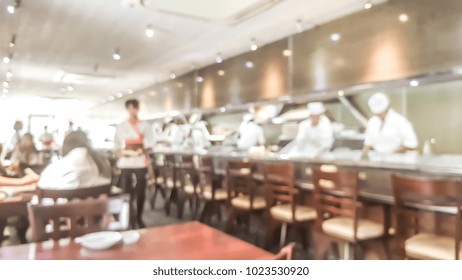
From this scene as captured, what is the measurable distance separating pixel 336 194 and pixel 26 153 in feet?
5.20

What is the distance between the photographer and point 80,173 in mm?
1875

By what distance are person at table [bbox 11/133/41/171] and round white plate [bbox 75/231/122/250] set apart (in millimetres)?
801

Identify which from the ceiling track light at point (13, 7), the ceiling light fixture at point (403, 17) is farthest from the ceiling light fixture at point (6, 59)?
the ceiling light fixture at point (403, 17)

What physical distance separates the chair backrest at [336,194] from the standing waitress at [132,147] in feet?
3.00

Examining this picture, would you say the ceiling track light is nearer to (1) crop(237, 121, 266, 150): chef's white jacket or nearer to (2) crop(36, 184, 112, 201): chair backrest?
(2) crop(36, 184, 112, 201): chair backrest

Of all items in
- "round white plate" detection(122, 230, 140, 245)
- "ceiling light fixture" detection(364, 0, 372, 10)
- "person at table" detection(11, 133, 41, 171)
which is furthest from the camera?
"ceiling light fixture" detection(364, 0, 372, 10)

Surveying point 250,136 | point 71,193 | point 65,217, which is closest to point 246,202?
point 250,136

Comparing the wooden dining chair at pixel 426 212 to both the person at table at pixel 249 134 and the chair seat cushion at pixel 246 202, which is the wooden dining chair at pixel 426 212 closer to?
the chair seat cushion at pixel 246 202

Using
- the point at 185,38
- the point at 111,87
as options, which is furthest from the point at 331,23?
the point at 111,87

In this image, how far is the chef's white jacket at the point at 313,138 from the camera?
3.21m

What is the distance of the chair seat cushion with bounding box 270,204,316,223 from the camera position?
2.27 metres

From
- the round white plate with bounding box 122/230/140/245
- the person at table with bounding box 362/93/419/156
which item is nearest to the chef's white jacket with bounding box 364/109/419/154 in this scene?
the person at table with bounding box 362/93/419/156

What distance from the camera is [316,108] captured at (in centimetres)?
330
